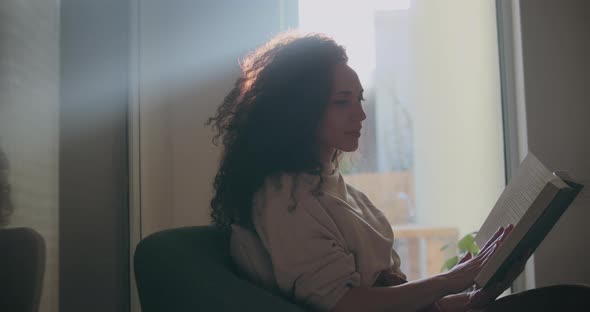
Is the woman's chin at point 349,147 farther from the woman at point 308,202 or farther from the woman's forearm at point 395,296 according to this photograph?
the woman's forearm at point 395,296

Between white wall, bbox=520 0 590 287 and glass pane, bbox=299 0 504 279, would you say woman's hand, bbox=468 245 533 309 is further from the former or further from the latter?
glass pane, bbox=299 0 504 279

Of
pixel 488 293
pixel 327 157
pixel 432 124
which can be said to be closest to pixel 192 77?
pixel 432 124

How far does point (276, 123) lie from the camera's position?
3.88 feet

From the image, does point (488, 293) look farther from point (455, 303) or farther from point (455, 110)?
point (455, 110)

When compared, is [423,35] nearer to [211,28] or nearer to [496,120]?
[496,120]

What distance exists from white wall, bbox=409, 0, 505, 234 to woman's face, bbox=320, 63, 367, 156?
1.42 m

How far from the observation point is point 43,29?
120 cm

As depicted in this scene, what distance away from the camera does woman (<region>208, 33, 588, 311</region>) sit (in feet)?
3.41

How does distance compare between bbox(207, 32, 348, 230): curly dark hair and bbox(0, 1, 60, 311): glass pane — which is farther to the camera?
bbox(207, 32, 348, 230): curly dark hair

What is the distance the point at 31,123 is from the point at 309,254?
586mm

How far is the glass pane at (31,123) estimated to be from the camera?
39.8 inches

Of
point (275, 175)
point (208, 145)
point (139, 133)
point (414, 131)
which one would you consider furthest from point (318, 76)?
point (414, 131)

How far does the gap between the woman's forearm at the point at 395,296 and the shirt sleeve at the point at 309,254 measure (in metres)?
0.02

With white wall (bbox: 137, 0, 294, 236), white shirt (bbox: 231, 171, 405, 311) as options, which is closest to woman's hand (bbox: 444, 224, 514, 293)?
white shirt (bbox: 231, 171, 405, 311)
